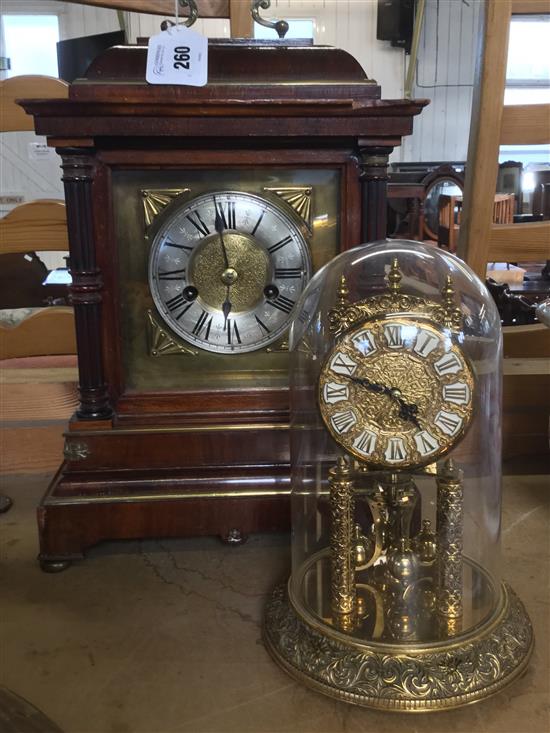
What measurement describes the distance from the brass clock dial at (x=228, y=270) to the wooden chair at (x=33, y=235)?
42 centimetres

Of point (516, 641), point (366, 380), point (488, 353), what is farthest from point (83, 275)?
point (516, 641)

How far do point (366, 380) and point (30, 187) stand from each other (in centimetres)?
518

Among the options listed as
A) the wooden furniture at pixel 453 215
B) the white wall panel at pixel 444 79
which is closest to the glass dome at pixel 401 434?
the wooden furniture at pixel 453 215

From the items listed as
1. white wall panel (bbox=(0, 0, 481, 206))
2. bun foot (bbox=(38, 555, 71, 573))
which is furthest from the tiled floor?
white wall panel (bbox=(0, 0, 481, 206))

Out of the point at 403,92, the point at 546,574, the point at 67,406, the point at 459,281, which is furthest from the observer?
the point at 403,92

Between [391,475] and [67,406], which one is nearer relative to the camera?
[391,475]

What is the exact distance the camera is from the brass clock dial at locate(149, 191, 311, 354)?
43.6 inches

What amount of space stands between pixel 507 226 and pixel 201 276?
25.5 inches

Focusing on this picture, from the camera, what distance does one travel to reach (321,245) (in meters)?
1.13

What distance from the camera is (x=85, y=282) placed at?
1079 mm

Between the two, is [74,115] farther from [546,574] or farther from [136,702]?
[546,574]

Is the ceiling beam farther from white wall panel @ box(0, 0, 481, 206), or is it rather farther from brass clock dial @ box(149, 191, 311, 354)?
white wall panel @ box(0, 0, 481, 206)

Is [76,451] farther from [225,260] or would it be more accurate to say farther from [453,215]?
[453,215]

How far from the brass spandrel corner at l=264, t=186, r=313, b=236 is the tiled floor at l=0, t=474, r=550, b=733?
0.51m
